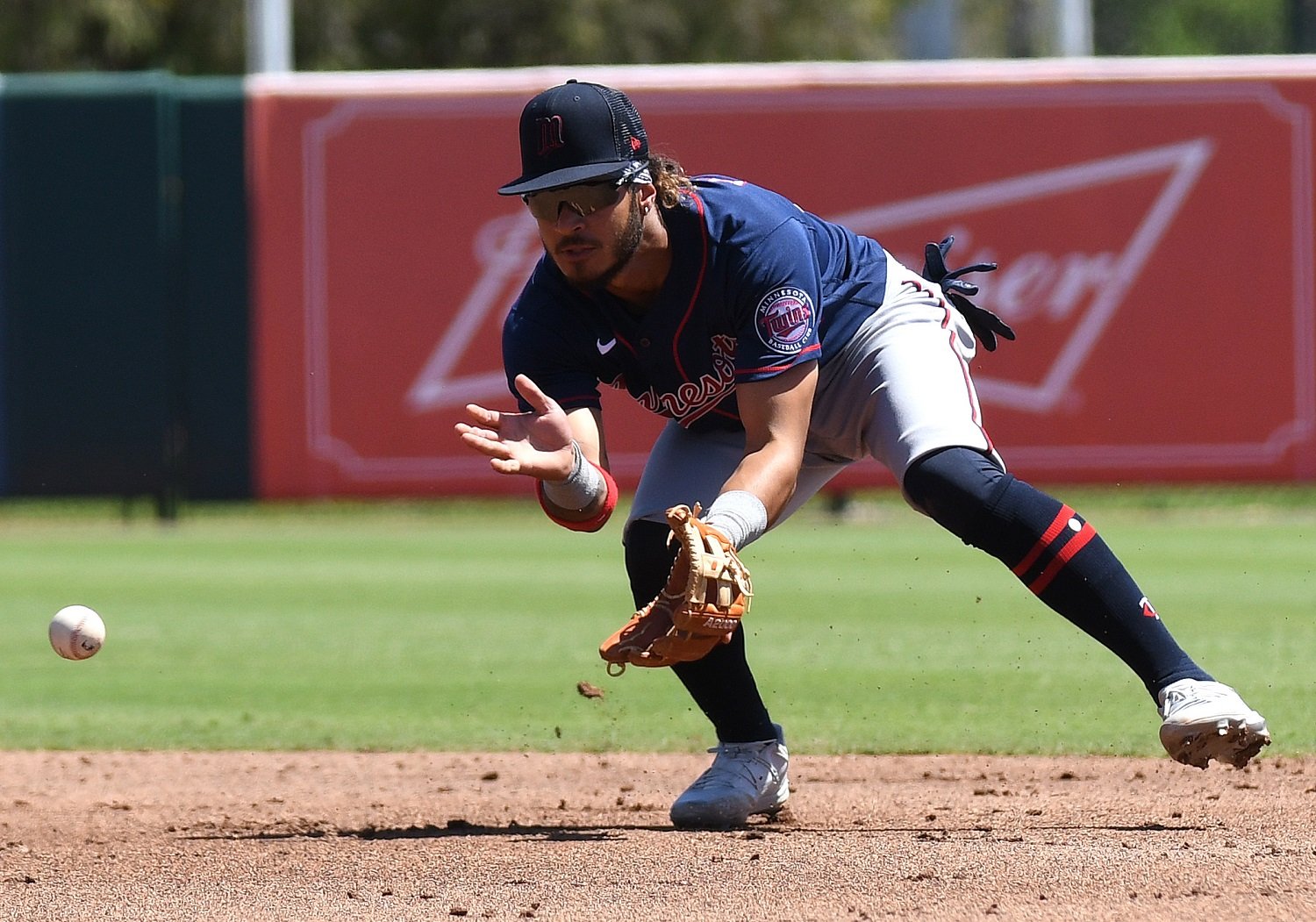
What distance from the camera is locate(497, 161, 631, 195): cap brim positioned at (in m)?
3.76

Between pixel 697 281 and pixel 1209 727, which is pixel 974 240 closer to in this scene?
pixel 697 281

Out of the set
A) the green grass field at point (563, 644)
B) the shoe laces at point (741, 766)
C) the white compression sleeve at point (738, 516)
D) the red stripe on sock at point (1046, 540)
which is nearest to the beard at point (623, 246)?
the white compression sleeve at point (738, 516)

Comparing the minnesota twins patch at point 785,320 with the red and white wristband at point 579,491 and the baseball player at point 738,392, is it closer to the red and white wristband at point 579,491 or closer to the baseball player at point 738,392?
the baseball player at point 738,392

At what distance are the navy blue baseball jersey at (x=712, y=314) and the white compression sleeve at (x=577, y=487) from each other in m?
0.23

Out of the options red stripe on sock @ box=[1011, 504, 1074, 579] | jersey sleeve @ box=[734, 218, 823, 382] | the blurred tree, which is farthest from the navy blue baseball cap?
the blurred tree

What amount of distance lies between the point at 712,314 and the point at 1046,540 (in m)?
0.82

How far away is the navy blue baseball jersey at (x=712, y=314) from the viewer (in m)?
3.87

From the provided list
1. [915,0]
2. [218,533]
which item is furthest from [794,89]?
[915,0]

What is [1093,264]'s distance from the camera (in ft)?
43.9

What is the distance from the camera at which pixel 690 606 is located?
358cm

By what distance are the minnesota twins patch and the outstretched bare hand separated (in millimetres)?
442

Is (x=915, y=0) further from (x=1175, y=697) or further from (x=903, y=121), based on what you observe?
(x=1175, y=697)

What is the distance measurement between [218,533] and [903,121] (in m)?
5.52

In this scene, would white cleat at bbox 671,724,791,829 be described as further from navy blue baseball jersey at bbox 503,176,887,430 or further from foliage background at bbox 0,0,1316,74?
foliage background at bbox 0,0,1316,74
